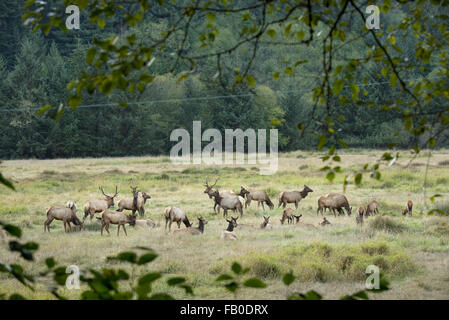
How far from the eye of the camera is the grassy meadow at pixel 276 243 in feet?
27.7

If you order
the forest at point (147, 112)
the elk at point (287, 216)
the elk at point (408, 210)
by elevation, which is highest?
the forest at point (147, 112)

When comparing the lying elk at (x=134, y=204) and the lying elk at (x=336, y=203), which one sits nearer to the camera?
the lying elk at (x=336, y=203)

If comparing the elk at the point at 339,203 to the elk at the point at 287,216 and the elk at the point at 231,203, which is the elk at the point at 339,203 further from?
the elk at the point at 231,203

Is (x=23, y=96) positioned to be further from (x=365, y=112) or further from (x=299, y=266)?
(x=299, y=266)

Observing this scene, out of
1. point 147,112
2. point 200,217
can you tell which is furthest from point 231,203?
point 147,112

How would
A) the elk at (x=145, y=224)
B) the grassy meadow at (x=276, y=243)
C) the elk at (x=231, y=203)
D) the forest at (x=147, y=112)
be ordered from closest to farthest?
the grassy meadow at (x=276, y=243) < the elk at (x=145, y=224) < the elk at (x=231, y=203) < the forest at (x=147, y=112)

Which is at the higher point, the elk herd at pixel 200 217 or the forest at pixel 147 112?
the forest at pixel 147 112

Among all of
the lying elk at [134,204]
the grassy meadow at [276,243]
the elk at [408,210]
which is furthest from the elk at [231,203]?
the elk at [408,210]

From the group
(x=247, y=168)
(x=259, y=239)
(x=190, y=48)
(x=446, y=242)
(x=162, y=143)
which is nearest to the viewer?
(x=446, y=242)

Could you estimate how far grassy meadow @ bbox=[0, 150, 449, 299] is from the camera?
8445 millimetres

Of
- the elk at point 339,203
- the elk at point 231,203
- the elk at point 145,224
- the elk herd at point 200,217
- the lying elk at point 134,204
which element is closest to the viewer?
the elk herd at point 200,217
